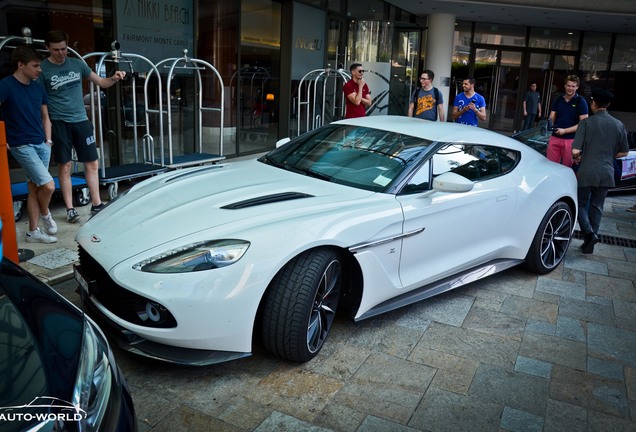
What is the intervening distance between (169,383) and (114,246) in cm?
84

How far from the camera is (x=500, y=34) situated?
20875 millimetres

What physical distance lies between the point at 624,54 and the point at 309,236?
74.1ft

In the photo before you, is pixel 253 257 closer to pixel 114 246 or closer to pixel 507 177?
pixel 114 246

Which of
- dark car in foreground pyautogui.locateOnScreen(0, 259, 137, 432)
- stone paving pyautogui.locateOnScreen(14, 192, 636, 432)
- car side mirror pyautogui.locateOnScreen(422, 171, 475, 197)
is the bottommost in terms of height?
stone paving pyautogui.locateOnScreen(14, 192, 636, 432)

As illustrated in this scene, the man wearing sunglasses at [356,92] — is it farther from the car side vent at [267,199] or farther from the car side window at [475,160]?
the car side vent at [267,199]

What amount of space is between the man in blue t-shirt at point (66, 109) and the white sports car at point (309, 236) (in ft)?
6.38

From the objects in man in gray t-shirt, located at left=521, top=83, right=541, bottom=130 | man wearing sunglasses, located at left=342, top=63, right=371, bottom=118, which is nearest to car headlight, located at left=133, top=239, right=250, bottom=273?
man wearing sunglasses, located at left=342, top=63, right=371, bottom=118

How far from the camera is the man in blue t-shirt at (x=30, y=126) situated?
506 cm

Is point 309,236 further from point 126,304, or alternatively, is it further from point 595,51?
point 595,51

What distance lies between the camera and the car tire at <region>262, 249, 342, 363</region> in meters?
3.25

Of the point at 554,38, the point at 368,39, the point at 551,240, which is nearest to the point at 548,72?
the point at 554,38

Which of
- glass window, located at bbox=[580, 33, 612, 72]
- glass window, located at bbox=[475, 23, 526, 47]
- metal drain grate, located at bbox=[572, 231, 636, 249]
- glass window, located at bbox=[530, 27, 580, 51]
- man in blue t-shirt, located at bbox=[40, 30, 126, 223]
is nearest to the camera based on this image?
man in blue t-shirt, located at bbox=[40, 30, 126, 223]

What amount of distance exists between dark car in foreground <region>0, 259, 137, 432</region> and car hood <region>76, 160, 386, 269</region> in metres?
0.85

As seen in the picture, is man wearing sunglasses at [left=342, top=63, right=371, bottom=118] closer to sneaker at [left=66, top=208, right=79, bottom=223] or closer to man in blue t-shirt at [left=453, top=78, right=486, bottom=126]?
man in blue t-shirt at [left=453, top=78, right=486, bottom=126]
